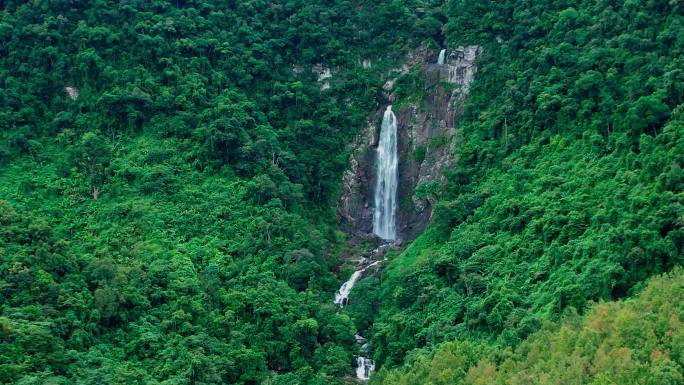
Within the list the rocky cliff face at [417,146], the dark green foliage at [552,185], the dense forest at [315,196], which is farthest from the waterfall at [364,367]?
the rocky cliff face at [417,146]

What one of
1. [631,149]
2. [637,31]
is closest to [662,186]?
[631,149]

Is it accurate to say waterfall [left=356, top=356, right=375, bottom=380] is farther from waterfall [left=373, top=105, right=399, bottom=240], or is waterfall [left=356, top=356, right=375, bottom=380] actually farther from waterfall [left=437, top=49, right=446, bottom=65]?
waterfall [left=437, top=49, right=446, bottom=65]

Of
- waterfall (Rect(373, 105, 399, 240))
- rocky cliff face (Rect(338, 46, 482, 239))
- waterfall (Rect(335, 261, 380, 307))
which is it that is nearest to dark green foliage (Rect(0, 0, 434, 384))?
waterfall (Rect(335, 261, 380, 307))

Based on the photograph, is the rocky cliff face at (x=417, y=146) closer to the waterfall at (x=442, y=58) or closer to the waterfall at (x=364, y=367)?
the waterfall at (x=442, y=58)

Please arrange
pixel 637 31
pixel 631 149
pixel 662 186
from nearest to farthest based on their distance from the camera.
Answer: pixel 662 186 → pixel 631 149 → pixel 637 31

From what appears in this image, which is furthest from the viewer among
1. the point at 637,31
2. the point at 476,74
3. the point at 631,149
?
the point at 476,74

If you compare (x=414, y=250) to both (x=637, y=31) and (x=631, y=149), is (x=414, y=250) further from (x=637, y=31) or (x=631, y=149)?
(x=637, y=31)

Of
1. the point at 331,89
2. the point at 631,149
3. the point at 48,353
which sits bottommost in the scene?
the point at 48,353
